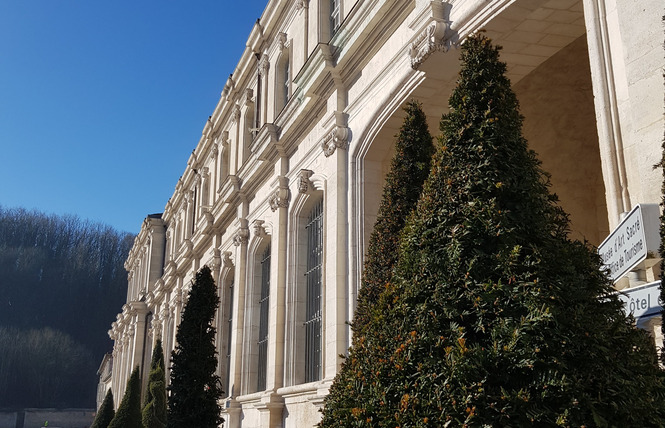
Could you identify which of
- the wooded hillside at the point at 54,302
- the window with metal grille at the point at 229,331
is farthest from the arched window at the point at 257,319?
the wooded hillside at the point at 54,302

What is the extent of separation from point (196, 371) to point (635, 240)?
37.8ft

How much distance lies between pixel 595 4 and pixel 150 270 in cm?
3388

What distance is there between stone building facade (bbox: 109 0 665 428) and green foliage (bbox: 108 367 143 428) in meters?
3.34

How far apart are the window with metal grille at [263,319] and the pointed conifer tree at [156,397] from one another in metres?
5.49

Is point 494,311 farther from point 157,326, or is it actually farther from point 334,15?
point 157,326

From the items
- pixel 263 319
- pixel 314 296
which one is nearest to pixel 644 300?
pixel 314 296

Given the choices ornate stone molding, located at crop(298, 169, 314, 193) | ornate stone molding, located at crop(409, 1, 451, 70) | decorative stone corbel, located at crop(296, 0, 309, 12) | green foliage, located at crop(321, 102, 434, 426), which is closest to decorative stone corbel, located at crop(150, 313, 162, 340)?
ornate stone molding, located at crop(298, 169, 314, 193)

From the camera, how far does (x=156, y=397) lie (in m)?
21.1

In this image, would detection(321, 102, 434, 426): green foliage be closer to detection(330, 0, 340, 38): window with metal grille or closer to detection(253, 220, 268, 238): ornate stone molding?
detection(330, 0, 340, 38): window with metal grille

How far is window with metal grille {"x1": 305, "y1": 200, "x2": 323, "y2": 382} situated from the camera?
1322 cm

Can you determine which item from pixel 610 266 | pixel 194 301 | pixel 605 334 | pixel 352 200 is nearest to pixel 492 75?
pixel 610 266

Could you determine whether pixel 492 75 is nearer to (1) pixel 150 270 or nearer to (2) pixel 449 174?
(2) pixel 449 174

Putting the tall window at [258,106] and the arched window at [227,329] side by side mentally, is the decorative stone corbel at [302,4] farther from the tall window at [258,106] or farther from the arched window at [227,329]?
the arched window at [227,329]

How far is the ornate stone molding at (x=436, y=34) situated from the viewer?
345 inches
